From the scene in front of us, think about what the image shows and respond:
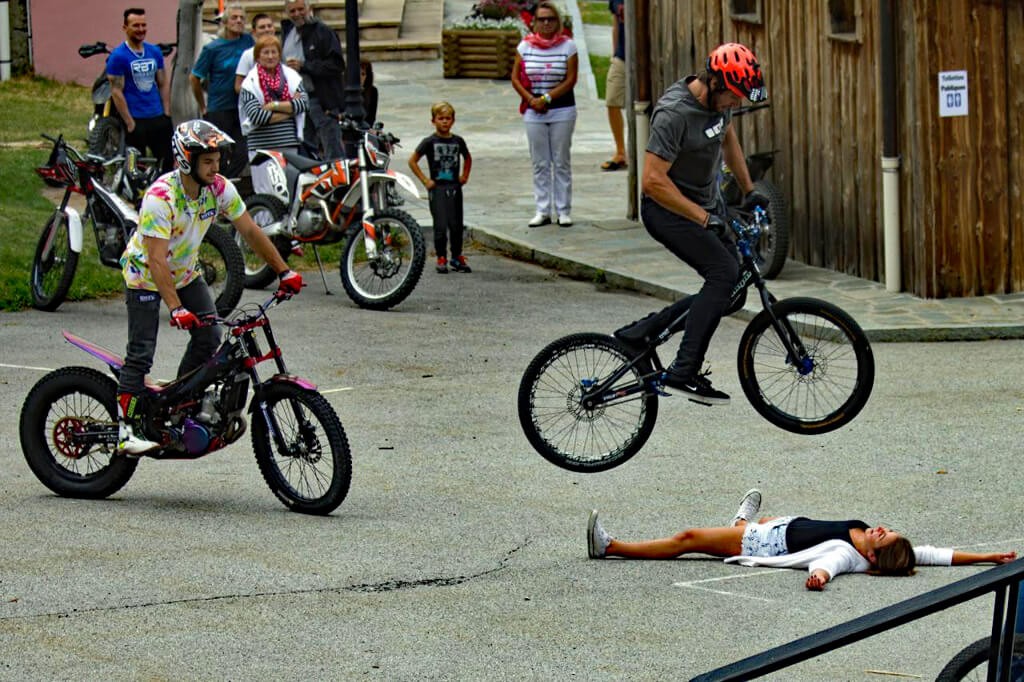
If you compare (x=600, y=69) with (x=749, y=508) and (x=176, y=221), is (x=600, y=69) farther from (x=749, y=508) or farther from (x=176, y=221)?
(x=749, y=508)

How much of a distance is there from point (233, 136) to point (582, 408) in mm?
8998

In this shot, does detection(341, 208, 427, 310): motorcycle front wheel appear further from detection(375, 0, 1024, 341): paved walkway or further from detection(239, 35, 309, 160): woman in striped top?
detection(375, 0, 1024, 341): paved walkway

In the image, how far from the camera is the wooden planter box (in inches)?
1161

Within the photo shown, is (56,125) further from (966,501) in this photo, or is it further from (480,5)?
(966,501)

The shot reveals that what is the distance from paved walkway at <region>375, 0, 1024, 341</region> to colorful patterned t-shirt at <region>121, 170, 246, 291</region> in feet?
18.6

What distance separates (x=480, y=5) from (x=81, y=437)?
872 inches

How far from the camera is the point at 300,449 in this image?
9.19m

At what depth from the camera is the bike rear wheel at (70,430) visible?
378 inches

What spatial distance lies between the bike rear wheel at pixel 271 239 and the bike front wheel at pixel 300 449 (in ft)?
20.9

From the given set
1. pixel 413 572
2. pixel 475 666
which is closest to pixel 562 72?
pixel 413 572

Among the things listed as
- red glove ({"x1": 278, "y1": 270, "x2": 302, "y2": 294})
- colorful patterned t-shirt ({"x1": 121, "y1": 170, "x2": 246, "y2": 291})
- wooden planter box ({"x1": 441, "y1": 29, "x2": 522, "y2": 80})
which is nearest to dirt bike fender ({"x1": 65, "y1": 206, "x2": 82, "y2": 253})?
colorful patterned t-shirt ({"x1": 121, "y1": 170, "x2": 246, "y2": 291})

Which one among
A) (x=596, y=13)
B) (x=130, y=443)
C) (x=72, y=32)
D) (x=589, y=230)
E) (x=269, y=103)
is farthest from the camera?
(x=596, y=13)

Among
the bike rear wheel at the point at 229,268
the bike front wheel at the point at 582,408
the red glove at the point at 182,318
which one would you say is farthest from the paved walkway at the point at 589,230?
the red glove at the point at 182,318

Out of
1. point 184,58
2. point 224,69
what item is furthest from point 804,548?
point 184,58
